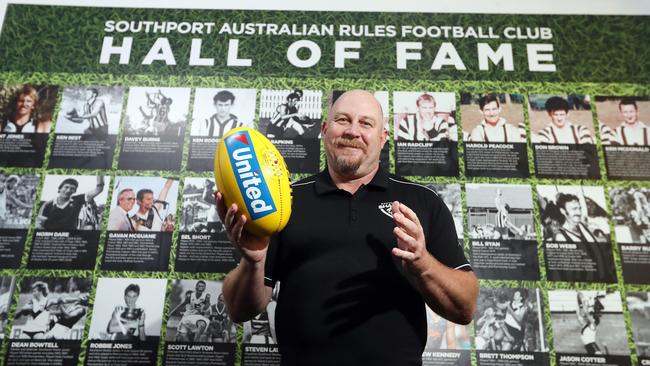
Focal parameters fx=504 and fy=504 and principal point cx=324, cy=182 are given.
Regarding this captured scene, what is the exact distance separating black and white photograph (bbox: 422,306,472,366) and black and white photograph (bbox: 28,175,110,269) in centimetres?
123

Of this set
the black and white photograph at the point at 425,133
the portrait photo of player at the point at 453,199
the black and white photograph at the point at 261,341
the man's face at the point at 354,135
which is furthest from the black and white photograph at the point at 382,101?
the black and white photograph at the point at 261,341

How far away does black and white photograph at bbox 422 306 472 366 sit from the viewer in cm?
171

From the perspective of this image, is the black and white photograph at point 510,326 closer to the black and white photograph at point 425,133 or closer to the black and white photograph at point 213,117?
the black and white photograph at point 425,133

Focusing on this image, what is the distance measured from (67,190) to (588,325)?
1930 mm

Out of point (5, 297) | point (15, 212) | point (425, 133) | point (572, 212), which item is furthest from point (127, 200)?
point (572, 212)

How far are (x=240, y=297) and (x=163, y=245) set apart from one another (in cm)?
68

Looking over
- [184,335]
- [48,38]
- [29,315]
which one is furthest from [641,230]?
[48,38]

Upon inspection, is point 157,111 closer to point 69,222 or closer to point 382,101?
point 69,222

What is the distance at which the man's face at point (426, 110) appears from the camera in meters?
1.96

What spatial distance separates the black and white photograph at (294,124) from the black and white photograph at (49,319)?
2.78ft

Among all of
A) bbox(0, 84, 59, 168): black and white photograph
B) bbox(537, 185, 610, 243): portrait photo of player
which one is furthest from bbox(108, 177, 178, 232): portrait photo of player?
bbox(537, 185, 610, 243): portrait photo of player

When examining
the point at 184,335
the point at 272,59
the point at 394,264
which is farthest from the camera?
the point at 272,59

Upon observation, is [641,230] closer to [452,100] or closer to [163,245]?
[452,100]

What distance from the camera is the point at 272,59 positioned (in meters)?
2.06
